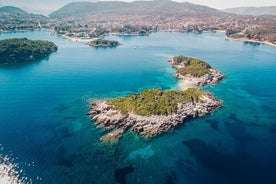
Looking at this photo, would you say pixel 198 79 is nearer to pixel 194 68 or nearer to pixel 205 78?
pixel 205 78

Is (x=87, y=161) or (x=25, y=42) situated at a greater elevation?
(x=25, y=42)

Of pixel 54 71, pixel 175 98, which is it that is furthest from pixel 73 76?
pixel 175 98

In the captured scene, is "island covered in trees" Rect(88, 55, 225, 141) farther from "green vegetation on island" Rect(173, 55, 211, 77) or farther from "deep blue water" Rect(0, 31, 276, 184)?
"green vegetation on island" Rect(173, 55, 211, 77)

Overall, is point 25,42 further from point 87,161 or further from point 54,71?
point 87,161

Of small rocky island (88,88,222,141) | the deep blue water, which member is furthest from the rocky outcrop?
small rocky island (88,88,222,141)

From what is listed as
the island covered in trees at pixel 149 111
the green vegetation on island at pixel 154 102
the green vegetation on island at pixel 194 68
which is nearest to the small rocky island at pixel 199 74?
the green vegetation on island at pixel 194 68

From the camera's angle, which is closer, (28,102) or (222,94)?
(28,102)

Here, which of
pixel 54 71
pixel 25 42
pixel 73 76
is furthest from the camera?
pixel 25 42

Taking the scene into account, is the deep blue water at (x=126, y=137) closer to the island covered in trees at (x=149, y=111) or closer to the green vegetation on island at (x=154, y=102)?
the island covered in trees at (x=149, y=111)
